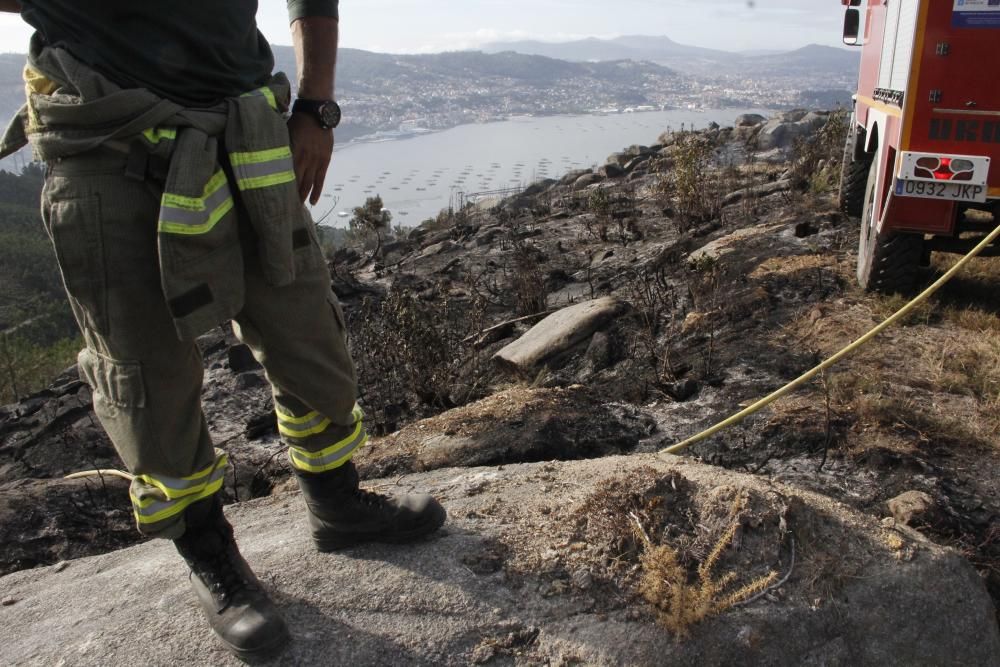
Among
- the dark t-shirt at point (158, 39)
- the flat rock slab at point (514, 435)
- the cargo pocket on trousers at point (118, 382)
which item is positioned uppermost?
the dark t-shirt at point (158, 39)

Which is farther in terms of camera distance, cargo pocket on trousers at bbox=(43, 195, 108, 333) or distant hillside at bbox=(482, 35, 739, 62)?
distant hillside at bbox=(482, 35, 739, 62)

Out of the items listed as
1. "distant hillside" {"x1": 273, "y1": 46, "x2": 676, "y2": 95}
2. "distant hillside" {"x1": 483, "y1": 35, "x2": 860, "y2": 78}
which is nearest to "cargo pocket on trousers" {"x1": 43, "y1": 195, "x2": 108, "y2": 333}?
"distant hillside" {"x1": 483, "y1": 35, "x2": 860, "y2": 78}

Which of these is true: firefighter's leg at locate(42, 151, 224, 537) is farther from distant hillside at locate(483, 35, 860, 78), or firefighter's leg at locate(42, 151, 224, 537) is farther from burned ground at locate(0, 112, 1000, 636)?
distant hillside at locate(483, 35, 860, 78)

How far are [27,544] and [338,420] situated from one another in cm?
196

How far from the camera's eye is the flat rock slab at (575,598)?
1763 millimetres

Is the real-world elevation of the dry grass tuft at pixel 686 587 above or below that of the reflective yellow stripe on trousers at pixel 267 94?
below

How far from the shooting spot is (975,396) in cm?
337

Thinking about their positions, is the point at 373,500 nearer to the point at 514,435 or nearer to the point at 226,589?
the point at 226,589

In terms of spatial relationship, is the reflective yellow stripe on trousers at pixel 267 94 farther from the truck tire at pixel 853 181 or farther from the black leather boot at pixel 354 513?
the truck tire at pixel 853 181

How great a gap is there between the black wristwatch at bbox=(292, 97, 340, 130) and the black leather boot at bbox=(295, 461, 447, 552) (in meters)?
0.99

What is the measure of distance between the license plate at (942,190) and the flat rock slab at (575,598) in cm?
247

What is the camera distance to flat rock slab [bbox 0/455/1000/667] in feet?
5.78

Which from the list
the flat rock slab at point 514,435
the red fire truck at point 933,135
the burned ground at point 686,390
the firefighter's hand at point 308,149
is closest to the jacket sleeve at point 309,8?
the firefighter's hand at point 308,149

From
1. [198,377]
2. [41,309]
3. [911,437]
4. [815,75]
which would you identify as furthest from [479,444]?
[815,75]
